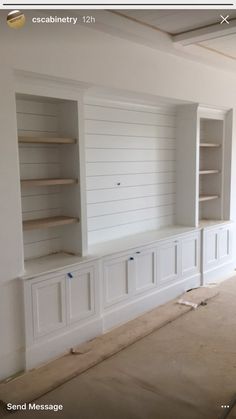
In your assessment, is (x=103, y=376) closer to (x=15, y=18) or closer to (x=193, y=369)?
(x=193, y=369)

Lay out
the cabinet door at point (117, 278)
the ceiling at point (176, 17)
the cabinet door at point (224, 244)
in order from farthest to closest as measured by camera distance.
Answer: the cabinet door at point (224, 244), the cabinet door at point (117, 278), the ceiling at point (176, 17)

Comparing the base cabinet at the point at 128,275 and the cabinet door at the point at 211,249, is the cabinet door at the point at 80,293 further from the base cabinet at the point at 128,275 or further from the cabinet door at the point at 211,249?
the cabinet door at the point at 211,249

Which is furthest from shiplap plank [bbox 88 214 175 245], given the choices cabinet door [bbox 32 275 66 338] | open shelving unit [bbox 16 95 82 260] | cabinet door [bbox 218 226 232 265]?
cabinet door [bbox 32 275 66 338]

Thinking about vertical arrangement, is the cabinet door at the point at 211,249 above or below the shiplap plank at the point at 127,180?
below

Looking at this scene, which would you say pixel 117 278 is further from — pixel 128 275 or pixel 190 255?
pixel 190 255

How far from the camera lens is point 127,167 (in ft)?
13.7

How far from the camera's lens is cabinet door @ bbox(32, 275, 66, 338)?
114 inches

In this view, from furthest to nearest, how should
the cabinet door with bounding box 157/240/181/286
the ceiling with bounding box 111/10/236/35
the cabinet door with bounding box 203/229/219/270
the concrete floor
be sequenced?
the cabinet door with bounding box 203/229/219/270 < the cabinet door with bounding box 157/240/181/286 < the ceiling with bounding box 111/10/236/35 < the concrete floor

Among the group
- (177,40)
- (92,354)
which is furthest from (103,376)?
(177,40)

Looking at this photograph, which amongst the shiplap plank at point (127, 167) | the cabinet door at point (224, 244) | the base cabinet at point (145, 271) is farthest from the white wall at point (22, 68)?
the cabinet door at point (224, 244)

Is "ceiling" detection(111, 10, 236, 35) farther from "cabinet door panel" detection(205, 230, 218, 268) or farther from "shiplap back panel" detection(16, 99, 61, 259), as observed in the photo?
"cabinet door panel" detection(205, 230, 218, 268)

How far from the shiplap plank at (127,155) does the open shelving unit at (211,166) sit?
2.38 feet

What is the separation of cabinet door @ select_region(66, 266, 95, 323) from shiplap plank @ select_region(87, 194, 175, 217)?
2.38ft

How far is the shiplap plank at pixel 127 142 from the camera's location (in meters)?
3.77
